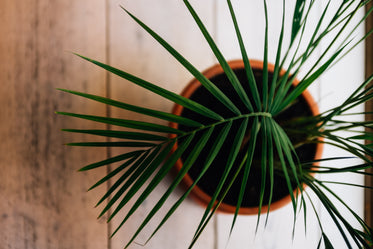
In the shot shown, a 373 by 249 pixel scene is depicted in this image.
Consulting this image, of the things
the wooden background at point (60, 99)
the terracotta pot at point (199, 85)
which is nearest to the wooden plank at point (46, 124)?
the wooden background at point (60, 99)

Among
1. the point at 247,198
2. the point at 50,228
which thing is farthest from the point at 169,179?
the point at 50,228

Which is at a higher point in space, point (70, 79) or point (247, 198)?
point (70, 79)

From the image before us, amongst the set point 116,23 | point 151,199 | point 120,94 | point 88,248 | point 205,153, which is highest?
point 116,23

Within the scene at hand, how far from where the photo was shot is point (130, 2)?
0.74 m

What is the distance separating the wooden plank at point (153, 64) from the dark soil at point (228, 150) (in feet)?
0.40

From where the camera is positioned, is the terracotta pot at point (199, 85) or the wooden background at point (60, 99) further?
the wooden background at point (60, 99)

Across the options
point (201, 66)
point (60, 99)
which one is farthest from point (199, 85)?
point (60, 99)

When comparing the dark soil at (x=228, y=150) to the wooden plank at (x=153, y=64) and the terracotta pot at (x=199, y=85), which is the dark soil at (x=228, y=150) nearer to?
the terracotta pot at (x=199, y=85)

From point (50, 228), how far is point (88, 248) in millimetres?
113

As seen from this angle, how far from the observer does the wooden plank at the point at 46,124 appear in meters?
0.74

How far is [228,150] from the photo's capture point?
0.63 m

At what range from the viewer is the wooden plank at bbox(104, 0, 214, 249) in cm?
74

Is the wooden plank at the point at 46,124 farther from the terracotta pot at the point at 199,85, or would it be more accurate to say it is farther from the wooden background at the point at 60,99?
the terracotta pot at the point at 199,85

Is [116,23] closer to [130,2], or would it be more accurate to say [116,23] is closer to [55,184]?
[130,2]
